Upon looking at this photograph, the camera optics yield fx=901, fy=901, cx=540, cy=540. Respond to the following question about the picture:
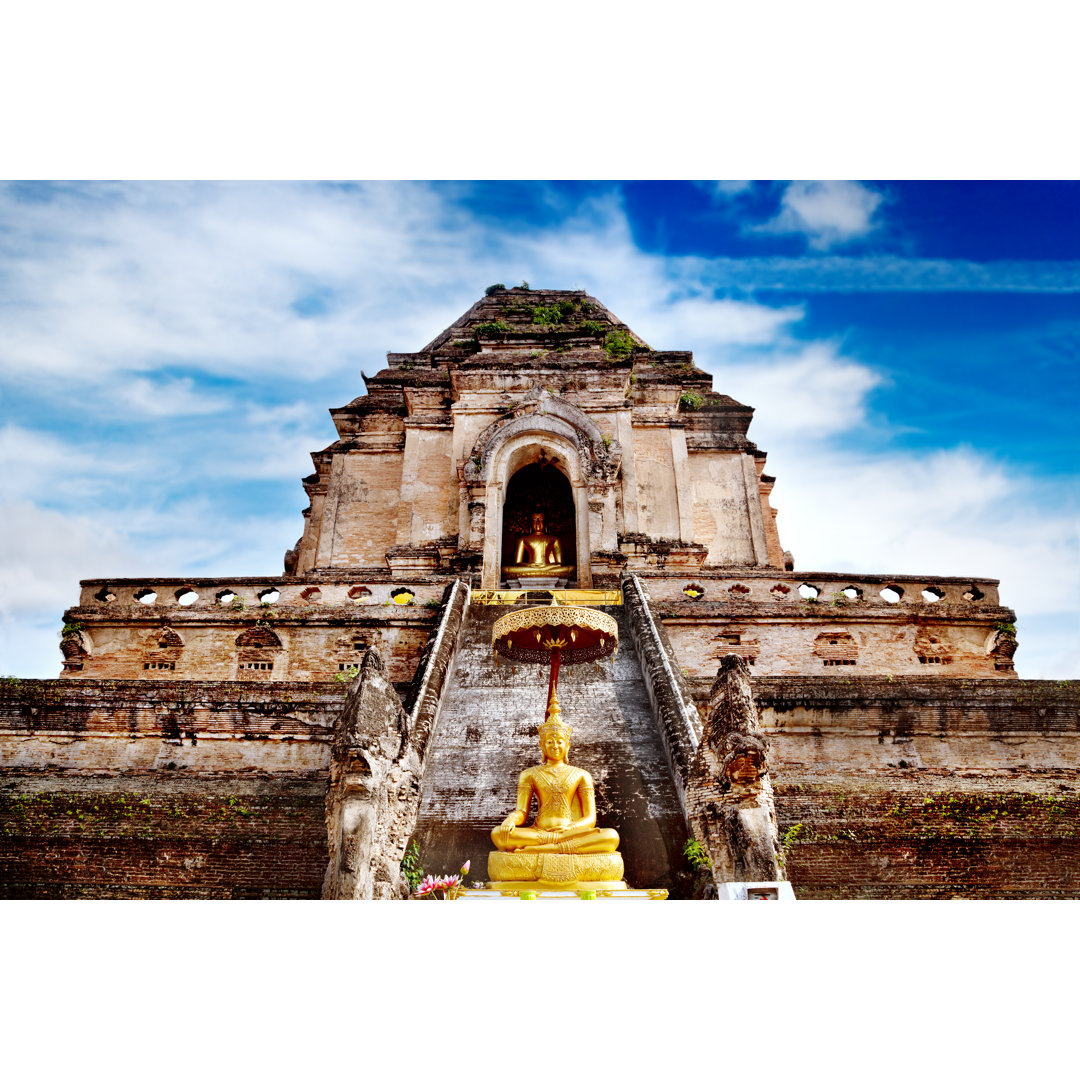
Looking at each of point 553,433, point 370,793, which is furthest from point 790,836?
point 553,433

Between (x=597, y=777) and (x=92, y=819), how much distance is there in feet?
18.4

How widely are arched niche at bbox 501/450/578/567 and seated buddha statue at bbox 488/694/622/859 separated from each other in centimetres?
1301

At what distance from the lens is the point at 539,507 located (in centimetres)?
2342

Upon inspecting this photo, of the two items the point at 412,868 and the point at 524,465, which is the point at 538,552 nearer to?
the point at 524,465

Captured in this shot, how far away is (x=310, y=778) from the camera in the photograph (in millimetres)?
11266

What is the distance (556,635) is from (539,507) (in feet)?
42.8

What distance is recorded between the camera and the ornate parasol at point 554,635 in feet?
32.9

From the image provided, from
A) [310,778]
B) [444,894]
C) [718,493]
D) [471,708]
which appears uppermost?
[718,493]

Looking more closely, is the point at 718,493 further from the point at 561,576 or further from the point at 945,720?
the point at 945,720

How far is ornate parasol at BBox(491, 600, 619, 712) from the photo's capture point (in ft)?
32.9

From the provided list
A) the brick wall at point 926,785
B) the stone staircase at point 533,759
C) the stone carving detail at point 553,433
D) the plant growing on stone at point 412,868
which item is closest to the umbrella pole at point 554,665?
the stone staircase at point 533,759

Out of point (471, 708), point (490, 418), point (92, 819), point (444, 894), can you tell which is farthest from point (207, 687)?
Answer: point (490, 418)

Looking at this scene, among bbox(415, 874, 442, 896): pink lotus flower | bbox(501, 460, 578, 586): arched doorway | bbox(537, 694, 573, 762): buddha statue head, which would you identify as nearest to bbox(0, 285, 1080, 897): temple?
bbox(415, 874, 442, 896): pink lotus flower

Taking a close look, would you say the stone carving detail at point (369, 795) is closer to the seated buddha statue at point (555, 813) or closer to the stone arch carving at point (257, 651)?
the seated buddha statue at point (555, 813)
